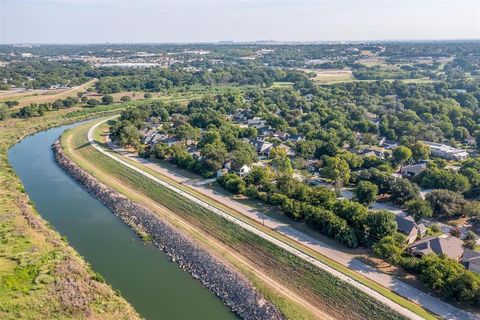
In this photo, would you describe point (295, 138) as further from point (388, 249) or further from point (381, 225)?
point (388, 249)

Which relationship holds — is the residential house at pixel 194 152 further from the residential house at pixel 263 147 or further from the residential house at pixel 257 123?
the residential house at pixel 257 123

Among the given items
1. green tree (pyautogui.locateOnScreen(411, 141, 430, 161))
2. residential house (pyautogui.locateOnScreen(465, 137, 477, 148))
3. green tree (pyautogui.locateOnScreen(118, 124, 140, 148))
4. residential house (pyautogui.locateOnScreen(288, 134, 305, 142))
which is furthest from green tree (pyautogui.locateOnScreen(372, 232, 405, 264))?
green tree (pyautogui.locateOnScreen(118, 124, 140, 148))

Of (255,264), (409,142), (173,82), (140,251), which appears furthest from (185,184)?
(173,82)

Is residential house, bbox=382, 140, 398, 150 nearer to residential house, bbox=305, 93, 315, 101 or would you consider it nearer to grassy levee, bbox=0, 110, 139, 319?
residential house, bbox=305, 93, 315, 101

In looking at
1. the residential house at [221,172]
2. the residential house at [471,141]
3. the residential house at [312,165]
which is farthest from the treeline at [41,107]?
the residential house at [471,141]

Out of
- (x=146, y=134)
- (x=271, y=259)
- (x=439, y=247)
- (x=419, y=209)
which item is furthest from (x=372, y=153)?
(x=146, y=134)

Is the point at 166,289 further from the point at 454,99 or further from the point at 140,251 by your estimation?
the point at 454,99
